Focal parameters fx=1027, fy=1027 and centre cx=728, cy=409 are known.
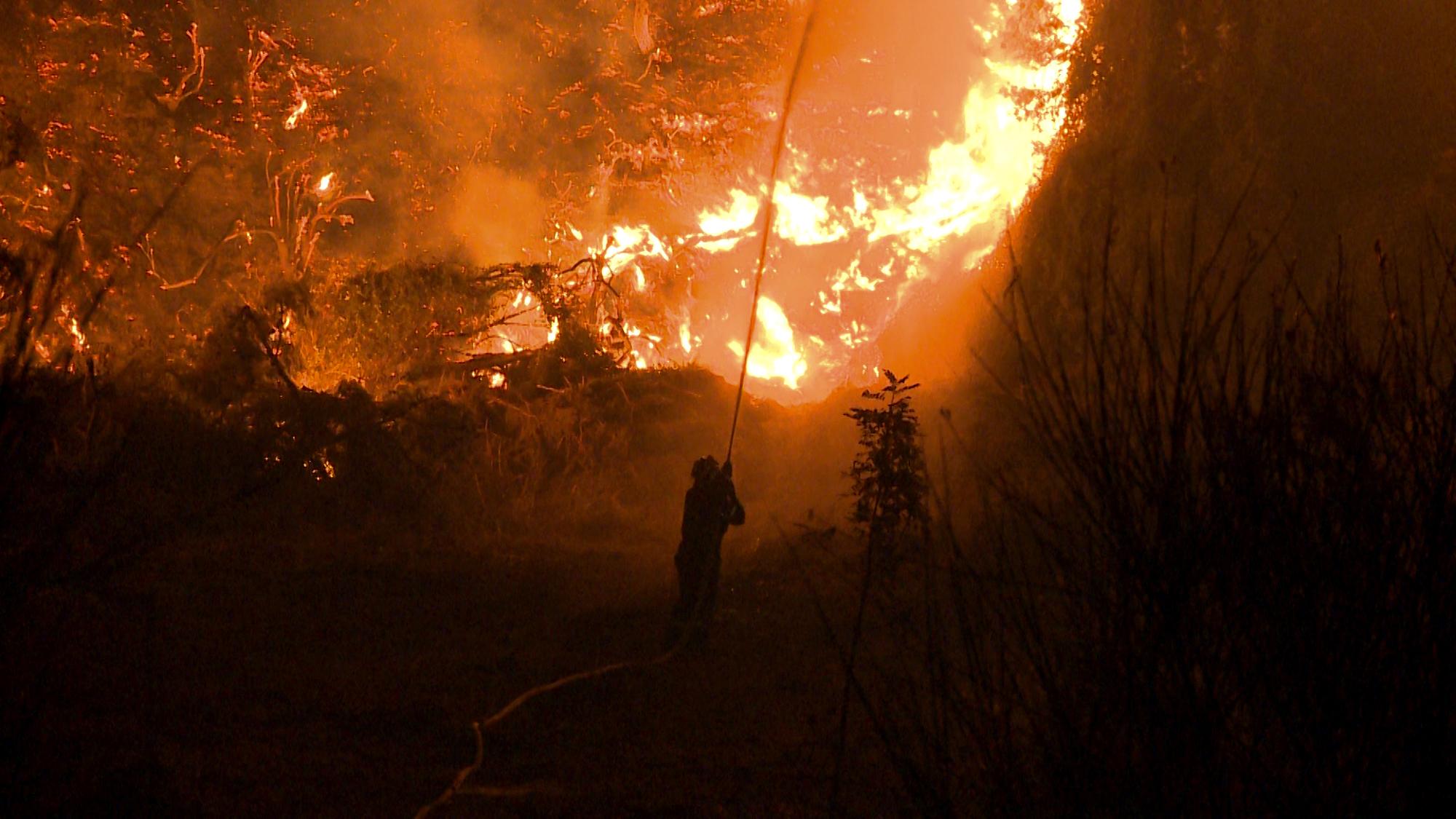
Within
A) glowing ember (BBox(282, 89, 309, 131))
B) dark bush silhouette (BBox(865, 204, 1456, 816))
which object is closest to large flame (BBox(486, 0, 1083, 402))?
glowing ember (BBox(282, 89, 309, 131))

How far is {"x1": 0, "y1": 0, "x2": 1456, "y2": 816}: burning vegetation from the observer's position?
2365 millimetres

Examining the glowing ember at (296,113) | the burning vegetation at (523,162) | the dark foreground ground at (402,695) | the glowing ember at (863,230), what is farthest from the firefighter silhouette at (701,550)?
the glowing ember at (296,113)

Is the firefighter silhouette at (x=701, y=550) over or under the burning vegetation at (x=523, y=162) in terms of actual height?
under

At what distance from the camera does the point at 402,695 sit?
624 cm

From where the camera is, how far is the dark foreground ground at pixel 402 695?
15.9 ft

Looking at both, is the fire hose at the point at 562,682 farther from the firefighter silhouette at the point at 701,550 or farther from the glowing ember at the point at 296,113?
the glowing ember at the point at 296,113

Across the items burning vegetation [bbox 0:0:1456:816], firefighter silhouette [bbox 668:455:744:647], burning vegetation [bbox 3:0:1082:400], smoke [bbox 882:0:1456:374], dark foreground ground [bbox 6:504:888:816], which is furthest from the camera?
burning vegetation [bbox 3:0:1082:400]

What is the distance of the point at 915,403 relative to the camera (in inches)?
501

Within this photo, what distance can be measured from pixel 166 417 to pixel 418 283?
349cm

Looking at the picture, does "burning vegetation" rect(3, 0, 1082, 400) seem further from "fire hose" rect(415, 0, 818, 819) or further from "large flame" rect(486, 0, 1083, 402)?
"fire hose" rect(415, 0, 818, 819)

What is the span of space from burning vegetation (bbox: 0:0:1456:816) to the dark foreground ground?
0.04 m

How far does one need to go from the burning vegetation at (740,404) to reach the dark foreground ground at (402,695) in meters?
0.04

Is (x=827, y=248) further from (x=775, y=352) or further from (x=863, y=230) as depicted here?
(x=775, y=352)

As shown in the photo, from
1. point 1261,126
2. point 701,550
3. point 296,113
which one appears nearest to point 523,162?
point 296,113
